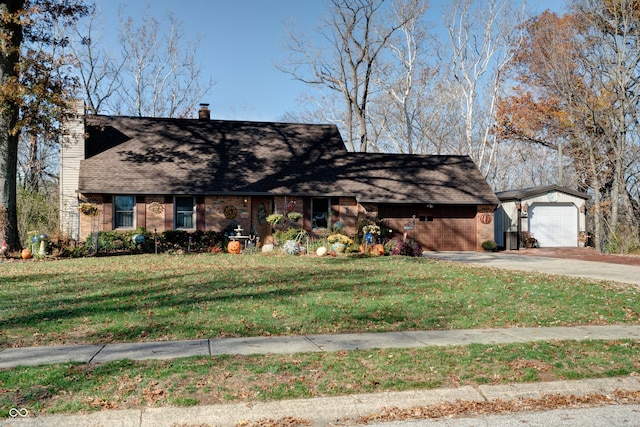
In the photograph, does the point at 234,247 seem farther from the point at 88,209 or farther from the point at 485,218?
the point at 485,218

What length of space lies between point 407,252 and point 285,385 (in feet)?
49.8

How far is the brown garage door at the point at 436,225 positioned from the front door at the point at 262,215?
563 centimetres

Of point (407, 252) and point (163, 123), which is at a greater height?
point (163, 123)

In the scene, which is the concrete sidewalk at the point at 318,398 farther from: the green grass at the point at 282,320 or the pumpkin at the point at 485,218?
the pumpkin at the point at 485,218

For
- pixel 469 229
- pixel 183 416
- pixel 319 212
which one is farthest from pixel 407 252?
pixel 183 416

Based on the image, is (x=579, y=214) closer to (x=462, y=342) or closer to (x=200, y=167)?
(x=200, y=167)

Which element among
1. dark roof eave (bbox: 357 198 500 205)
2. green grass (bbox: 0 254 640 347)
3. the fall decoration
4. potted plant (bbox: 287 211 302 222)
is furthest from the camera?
dark roof eave (bbox: 357 198 500 205)

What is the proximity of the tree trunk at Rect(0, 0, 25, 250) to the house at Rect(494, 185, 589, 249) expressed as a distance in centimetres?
2203

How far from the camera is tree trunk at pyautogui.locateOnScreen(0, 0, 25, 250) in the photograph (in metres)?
18.0

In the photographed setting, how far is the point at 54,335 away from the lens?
7496mm

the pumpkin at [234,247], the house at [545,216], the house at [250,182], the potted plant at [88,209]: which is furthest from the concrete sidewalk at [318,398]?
the house at [545,216]

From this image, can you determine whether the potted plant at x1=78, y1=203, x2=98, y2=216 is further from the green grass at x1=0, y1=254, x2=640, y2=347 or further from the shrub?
the shrub

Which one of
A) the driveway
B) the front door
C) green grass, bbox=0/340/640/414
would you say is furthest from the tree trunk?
the driveway

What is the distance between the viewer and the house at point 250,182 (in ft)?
72.8
